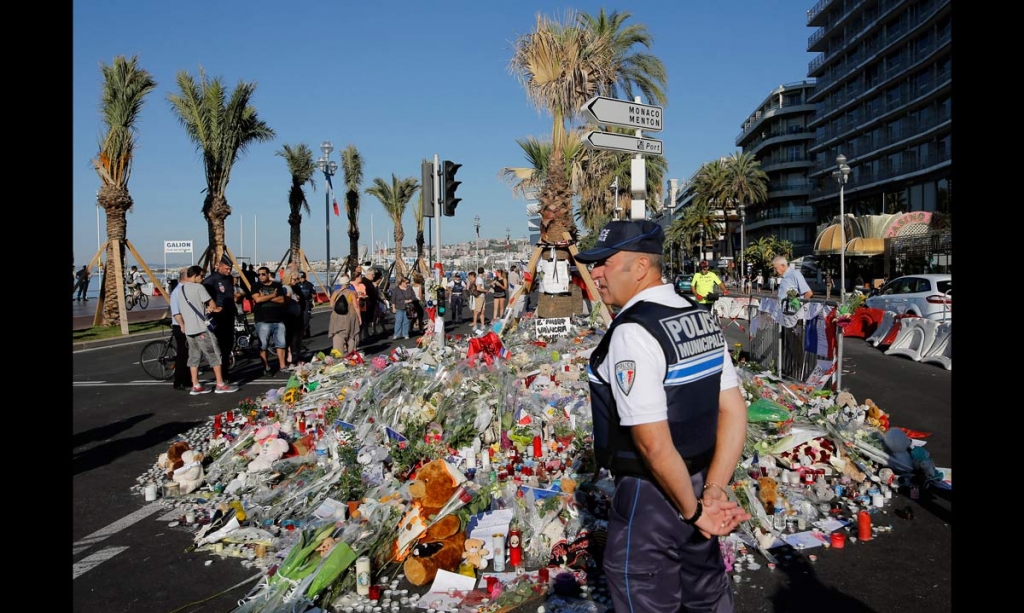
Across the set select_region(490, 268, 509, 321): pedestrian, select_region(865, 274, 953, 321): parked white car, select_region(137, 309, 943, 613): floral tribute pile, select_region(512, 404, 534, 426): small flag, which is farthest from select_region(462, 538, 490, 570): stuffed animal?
select_region(490, 268, 509, 321): pedestrian

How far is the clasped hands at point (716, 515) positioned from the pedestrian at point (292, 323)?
11.0 metres

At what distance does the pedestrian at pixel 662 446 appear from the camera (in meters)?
2.30

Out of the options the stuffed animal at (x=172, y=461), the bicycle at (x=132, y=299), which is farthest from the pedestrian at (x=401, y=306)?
the bicycle at (x=132, y=299)

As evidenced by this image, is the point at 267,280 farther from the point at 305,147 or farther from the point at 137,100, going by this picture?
the point at 305,147

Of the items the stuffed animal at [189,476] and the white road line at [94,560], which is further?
the stuffed animal at [189,476]

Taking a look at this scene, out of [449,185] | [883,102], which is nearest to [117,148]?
[449,185]

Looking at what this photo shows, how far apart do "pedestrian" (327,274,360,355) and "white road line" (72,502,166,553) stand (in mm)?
7760

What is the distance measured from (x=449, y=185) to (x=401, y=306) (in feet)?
18.2

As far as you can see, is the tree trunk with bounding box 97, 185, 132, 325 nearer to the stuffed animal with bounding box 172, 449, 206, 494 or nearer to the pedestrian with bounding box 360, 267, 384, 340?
the pedestrian with bounding box 360, 267, 384, 340

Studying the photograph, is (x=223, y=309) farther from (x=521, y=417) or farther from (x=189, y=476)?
(x=521, y=417)

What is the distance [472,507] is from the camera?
4953 millimetres

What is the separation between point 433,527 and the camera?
4.62 meters

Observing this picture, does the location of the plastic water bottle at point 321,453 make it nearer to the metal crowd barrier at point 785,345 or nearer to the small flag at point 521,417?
the small flag at point 521,417
